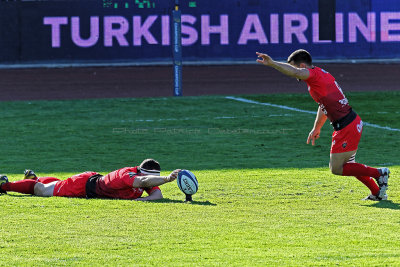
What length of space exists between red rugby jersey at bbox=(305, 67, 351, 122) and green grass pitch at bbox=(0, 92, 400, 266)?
3.41 ft

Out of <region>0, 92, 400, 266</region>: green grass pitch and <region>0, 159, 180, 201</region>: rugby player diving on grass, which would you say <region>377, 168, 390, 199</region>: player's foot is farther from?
<region>0, 159, 180, 201</region>: rugby player diving on grass

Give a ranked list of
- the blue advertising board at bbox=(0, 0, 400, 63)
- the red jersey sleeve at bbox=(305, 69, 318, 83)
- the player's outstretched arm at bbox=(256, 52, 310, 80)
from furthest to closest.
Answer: the blue advertising board at bbox=(0, 0, 400, 63)
the red jersey sleeve at bbox=(305, 69, 318, 83)
the player's outstretched arm at bbox=(256, 52, 310, 80)

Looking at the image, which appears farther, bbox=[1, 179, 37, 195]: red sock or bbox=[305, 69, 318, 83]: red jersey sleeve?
bbox=[1, 179, 37, 195]: red sock

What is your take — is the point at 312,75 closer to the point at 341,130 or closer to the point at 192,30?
the point at 341,130

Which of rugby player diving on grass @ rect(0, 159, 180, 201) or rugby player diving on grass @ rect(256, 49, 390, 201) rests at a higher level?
rugby player diving on grass @ rect(256, 49, 390, 201)

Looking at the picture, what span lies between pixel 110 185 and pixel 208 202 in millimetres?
1166

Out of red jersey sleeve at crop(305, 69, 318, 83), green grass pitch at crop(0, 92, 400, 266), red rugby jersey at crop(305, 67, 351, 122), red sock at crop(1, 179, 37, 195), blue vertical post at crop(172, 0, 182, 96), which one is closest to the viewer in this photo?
green grass pitch at crop(0, 92, 400, 266)

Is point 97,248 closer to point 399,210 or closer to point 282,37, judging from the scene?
point 399,210

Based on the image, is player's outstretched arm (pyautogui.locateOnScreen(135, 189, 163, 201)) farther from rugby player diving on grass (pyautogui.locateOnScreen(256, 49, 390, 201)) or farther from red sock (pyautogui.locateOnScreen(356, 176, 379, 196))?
red sock (pyautogui.locateOnScreen(356, 176, 379, 196))

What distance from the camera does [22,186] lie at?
10523mm

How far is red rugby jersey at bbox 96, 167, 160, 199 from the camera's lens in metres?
9.77

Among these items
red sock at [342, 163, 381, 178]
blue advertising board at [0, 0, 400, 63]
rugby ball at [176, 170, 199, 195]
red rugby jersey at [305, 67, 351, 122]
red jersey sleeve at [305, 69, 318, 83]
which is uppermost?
blue advertising board at [0, 0, 400, 63]

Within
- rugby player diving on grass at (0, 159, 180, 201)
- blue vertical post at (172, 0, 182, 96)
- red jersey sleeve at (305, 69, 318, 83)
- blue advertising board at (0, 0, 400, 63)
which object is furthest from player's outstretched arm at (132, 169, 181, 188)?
blue advertising board at (0, 0, 400, 63)

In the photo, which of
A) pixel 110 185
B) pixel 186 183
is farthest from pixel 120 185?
pixel 186 183
